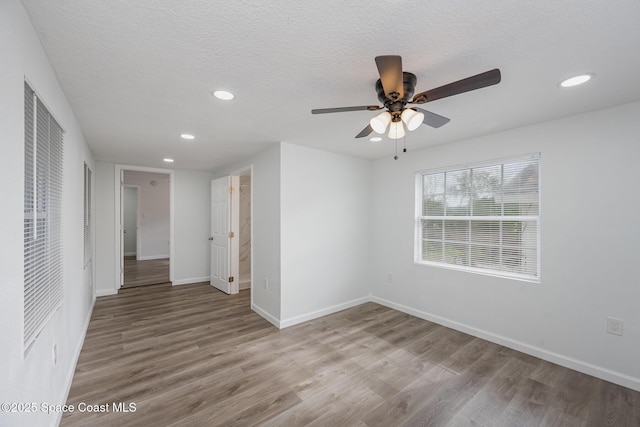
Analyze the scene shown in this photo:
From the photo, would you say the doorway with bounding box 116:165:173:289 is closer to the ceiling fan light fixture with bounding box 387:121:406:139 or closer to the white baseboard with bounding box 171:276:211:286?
the white baseboard with bounding box 171:276:211:286

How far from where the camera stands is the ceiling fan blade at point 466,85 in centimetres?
134

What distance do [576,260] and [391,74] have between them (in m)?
2.57

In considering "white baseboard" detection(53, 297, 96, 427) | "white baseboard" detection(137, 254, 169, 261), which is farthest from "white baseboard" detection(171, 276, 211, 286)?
"white baseboard" detection(137, 254, 169, 261)

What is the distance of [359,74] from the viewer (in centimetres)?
176

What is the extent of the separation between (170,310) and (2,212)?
3403mm

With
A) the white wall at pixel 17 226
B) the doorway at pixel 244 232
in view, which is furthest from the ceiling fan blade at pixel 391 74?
the doorway at pixel 244 232

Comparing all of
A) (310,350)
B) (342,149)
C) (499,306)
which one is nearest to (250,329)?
(310,350)

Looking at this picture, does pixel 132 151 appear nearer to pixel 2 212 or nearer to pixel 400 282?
pixel 2 212

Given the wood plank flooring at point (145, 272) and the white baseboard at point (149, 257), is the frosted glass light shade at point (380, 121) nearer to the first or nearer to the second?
the wood plank flooring at point (145, 272)

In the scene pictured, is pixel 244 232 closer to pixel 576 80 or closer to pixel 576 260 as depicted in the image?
pixel 576 260

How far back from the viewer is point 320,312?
12.3 ft

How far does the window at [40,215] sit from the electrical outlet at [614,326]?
13.4 feet

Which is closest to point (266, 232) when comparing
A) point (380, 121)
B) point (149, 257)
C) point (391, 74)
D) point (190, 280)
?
point (380, 121)

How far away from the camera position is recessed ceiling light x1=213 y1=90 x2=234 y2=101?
6.63ft
